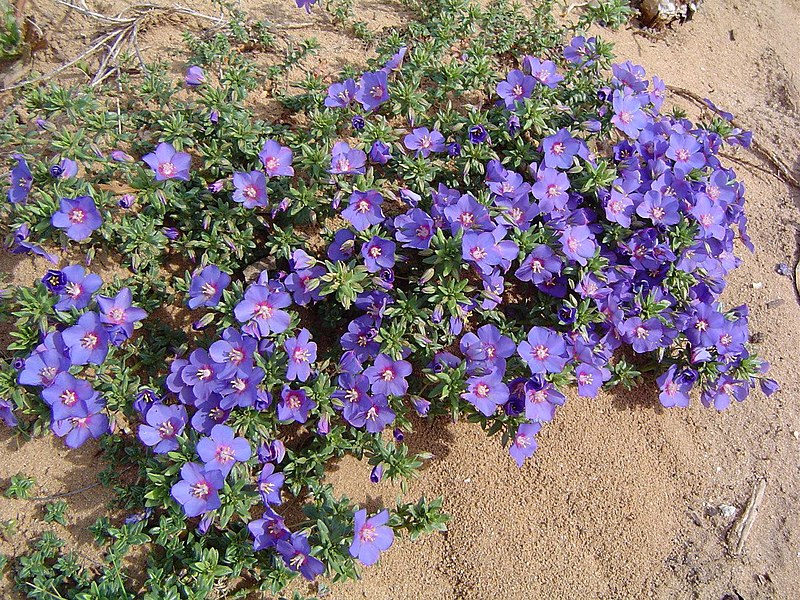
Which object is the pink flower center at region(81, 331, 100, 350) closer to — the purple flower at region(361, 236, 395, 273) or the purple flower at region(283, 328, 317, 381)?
the purple flower at region(283, 328, 317, 381)

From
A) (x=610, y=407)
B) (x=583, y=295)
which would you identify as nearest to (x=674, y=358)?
(x=610, y=407)

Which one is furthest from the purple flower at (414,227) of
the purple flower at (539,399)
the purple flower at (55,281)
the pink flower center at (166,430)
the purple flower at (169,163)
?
the purple flower at (55,281)

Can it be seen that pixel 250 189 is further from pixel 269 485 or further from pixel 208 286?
pixel 269 485

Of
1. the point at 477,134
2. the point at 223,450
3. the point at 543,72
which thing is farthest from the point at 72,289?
the point at 543,72

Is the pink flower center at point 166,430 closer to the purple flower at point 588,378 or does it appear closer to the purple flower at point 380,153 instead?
the purple flower at point 380,153

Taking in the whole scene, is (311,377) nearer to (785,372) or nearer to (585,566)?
(585,566)
